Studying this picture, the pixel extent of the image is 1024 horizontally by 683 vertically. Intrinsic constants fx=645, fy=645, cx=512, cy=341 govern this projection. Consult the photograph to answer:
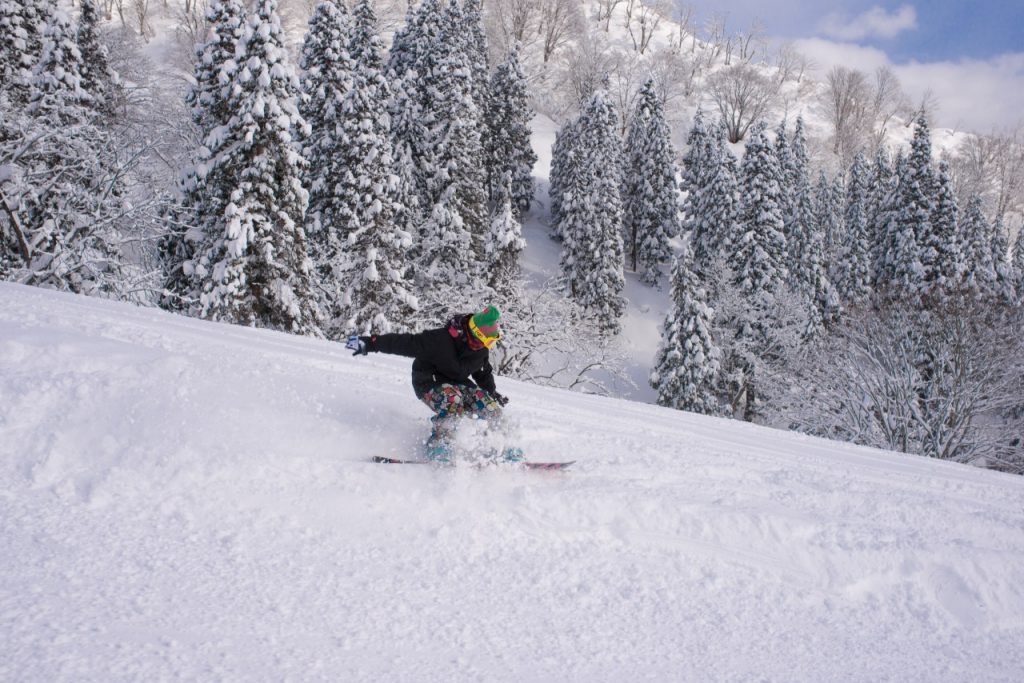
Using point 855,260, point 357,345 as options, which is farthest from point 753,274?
point 357,345

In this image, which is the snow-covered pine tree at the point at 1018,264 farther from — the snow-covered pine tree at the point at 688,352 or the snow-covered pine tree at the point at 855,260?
the snow-covered pine tree at the point at 688,352

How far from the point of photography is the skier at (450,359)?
6.00 m

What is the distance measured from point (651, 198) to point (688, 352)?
20.4m

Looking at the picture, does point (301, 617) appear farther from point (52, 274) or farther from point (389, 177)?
point (389, 177)

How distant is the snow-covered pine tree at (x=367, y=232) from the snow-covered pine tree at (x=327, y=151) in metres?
0.22

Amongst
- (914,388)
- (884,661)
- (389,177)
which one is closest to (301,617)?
(884,661)

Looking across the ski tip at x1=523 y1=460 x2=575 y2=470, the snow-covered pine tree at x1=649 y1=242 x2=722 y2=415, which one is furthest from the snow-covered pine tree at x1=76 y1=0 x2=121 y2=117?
the ski tip at x1=523 y1=460 x2=575 y2=470

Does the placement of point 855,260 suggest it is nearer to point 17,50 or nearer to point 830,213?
point 830,213

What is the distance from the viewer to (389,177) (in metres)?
25.4

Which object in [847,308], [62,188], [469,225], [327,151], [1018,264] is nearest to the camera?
[62,188]

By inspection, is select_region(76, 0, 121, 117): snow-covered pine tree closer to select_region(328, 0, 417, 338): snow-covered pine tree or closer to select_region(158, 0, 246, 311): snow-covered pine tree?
select_region(158, 0, 246, 311): snow-covered pine tree

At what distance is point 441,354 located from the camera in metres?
6.13

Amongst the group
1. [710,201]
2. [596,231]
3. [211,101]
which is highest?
[710,201]

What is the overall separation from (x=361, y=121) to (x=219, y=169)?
278 inches
